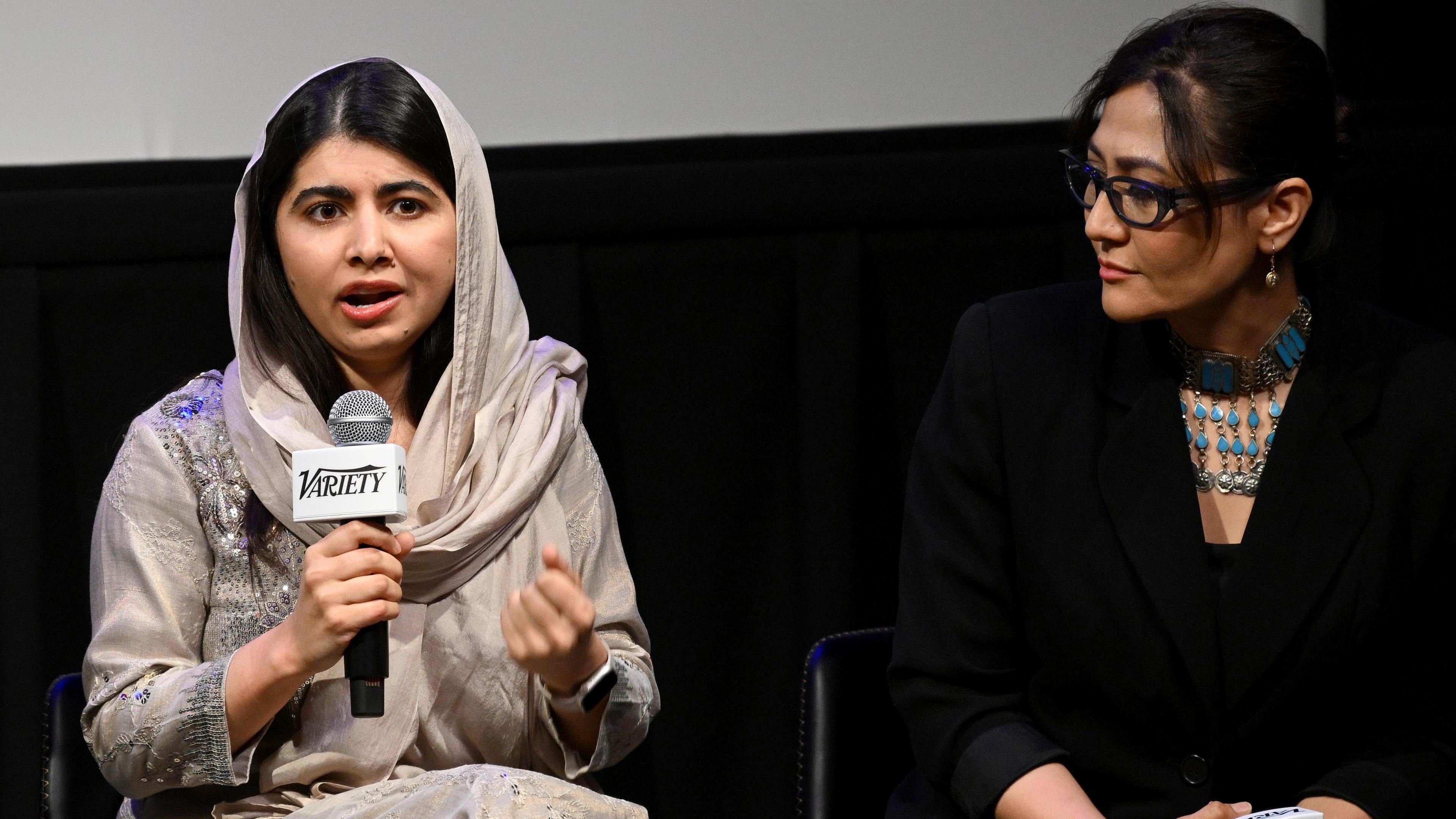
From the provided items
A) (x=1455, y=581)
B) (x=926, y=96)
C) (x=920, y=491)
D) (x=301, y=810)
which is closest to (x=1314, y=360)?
(x=1455, y=581)

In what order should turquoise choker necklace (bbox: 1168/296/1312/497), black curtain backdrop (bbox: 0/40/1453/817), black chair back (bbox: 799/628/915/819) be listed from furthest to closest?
black curtain backdrop (bbox: 0/40/1453/817), black chair back (bbox: 799/628/915/819), turquoise choker necklace (bbox: 1168/296/1312/497)

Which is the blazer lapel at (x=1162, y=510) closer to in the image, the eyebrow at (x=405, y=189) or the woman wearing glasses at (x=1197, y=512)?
the woman wearing glasses at (x=1197, y=512)

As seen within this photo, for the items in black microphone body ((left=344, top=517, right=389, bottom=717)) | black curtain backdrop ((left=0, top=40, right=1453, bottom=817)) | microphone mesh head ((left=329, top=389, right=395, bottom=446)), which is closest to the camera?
black microphone body ((left=344, top=517, right=389, bottom=717))

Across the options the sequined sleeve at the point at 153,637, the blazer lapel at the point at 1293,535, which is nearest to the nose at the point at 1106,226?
the blazer lapel at the point at 1293,535

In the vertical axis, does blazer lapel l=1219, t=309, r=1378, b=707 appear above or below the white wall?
below

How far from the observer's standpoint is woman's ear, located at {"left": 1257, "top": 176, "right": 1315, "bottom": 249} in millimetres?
1720

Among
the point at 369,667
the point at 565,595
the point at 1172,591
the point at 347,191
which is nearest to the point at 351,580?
the point at 369,667

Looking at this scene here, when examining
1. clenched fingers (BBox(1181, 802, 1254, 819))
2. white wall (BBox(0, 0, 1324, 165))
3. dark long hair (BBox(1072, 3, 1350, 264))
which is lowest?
clenched fingers (BBox(1181, 802, 1254, 819))

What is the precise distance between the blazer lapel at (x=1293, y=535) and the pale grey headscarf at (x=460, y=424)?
86 centimetres

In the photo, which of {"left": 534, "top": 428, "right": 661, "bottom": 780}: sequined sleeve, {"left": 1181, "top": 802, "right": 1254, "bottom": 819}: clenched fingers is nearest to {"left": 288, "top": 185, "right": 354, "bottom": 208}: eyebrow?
{"left": 534, "top": 428, "right": 661, "bottom": 780}: sequined sleeve

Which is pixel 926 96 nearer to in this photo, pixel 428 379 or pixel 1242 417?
pixel 1242 417

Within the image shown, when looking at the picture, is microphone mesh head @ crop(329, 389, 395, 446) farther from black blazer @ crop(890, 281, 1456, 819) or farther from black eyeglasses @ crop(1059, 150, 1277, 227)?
black eyeglasses @ crop(1059, 150, 1277, 227)

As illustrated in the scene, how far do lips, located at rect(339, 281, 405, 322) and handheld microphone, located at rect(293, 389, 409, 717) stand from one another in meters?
0.37

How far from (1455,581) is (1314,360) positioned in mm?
323
